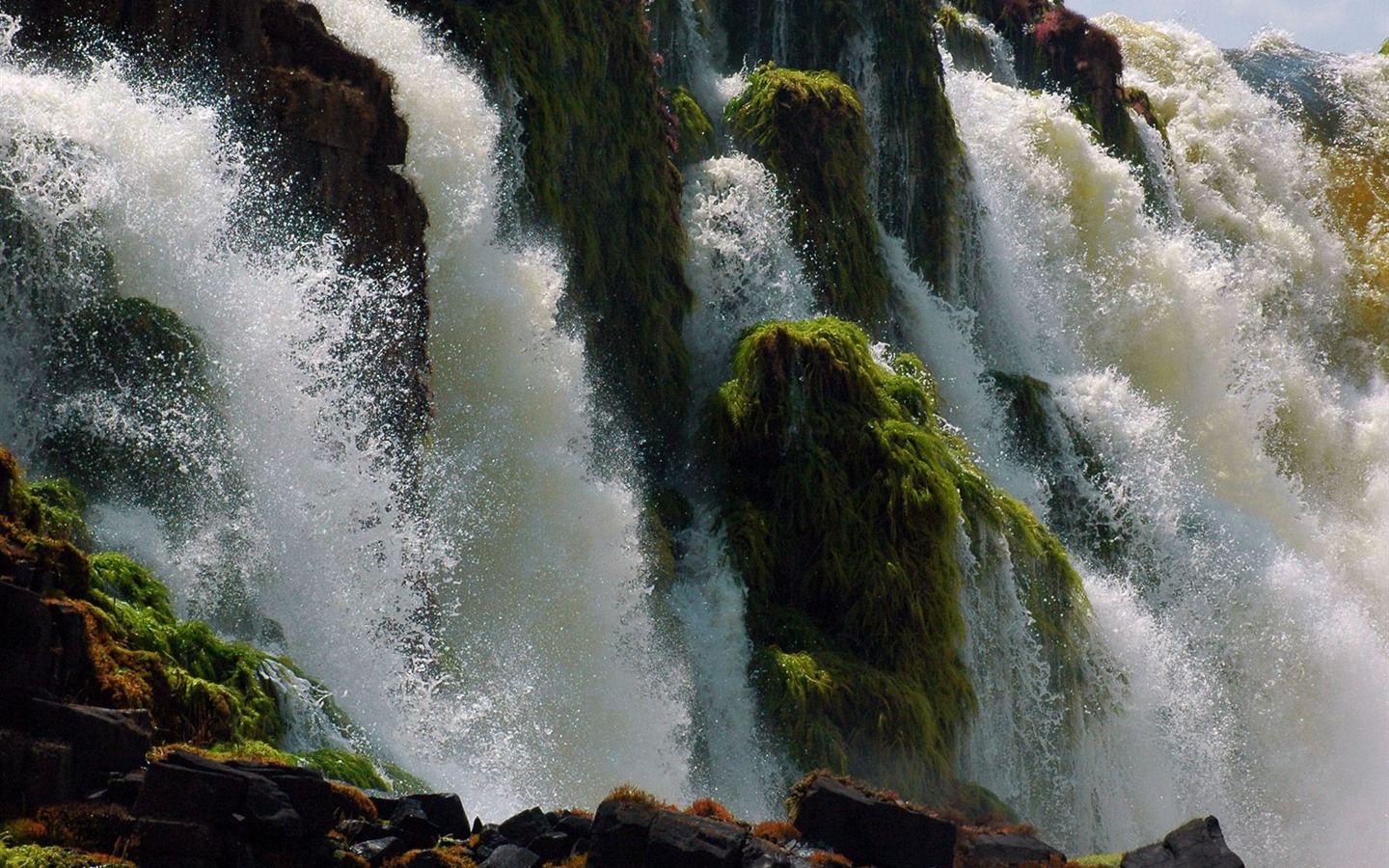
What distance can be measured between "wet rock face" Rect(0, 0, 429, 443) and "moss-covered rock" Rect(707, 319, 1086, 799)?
4.29 m

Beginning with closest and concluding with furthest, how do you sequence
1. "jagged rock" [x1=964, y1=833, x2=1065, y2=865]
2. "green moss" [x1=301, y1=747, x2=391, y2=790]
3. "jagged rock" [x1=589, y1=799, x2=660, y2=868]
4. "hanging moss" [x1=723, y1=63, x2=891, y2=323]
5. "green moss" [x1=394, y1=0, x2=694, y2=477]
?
"jagged rock" [x1=589, y1=799, x2=660, y2=868]
"jagged rock" [x1=964, y1=833, x2=1065, y2=865]
"green moss" [x1=301, y1=747, x2=391, y2=790]
"green moss" [x1=394, y1=0, x2=694, y2=477]
"hanging moss" [x1=723, y1=63, x2=891, y2=323]

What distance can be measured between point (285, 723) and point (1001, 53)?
22.8 m

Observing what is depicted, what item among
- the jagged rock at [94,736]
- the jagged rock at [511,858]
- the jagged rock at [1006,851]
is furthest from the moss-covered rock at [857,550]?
the jagged rock at [94,736]

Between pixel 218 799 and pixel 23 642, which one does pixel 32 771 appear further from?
pixel 218 799

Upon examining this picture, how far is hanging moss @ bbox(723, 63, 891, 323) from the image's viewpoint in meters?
22.3

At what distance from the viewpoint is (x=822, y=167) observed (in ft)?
74.5

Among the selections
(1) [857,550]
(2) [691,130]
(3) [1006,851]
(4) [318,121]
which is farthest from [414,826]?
(2) [691,130]

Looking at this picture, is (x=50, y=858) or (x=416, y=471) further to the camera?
(x=416, y=471)

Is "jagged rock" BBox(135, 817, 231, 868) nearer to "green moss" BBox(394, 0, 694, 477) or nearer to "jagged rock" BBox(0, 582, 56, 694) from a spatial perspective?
"jagged rock" BBox(0, 582, 56, 694)

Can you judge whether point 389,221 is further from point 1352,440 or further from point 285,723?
point 1352,440

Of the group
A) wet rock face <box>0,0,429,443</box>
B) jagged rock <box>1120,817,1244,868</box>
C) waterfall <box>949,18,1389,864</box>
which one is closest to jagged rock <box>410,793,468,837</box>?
jagged rock <box>1120,817,1244,868</box>

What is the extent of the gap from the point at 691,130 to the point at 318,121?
27.6 ft

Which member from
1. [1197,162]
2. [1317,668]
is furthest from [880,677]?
[1197,162]

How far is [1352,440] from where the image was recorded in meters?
30.9
